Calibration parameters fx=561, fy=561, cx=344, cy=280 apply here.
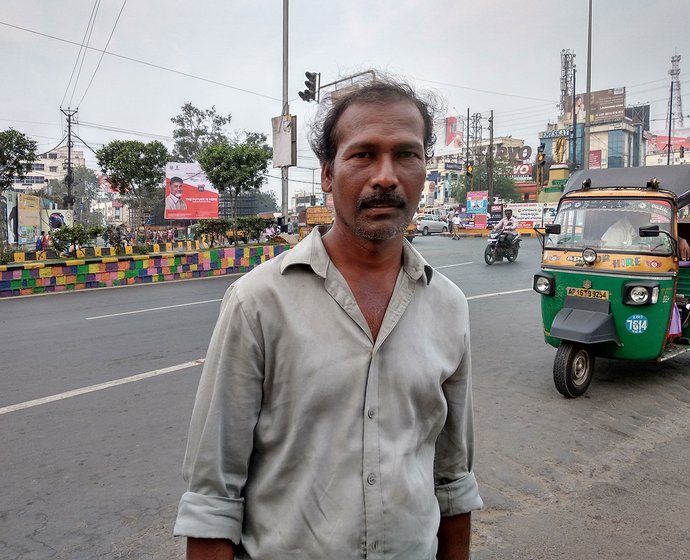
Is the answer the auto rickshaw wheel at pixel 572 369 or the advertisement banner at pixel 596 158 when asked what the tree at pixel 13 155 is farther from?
the advertisement banner at pixel 596 158

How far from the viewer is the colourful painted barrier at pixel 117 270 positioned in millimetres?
13875

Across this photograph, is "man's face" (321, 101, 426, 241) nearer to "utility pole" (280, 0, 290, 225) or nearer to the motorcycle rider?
the motorcycle rider

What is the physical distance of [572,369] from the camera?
17.5ft

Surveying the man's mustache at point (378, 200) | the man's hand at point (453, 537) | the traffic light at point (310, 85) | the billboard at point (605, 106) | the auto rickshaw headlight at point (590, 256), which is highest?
the billboard at point (605, 106)

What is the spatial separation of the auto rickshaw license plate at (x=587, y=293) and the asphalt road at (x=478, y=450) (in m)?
0.95

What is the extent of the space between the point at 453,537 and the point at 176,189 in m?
42.3

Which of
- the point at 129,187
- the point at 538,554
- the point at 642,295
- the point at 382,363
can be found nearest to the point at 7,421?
the point at 538,554

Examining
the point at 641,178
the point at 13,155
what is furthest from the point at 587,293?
the point at 13,155

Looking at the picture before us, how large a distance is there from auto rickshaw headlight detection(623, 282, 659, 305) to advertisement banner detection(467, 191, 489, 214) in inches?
1364

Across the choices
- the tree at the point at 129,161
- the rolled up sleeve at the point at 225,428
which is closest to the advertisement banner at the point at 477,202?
the tree at the point at 129,161

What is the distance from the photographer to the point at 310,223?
105 feet

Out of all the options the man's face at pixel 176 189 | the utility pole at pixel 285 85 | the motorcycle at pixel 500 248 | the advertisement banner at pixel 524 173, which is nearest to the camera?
the motorcycle at pixel 500 248

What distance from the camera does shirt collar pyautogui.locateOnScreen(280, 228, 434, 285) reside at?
1427 mm

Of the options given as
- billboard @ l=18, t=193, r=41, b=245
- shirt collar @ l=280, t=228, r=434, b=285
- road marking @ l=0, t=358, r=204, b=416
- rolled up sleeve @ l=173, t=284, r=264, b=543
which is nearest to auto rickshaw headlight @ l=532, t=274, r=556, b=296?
road marking @ l=0, t=358, r=204, b=416
